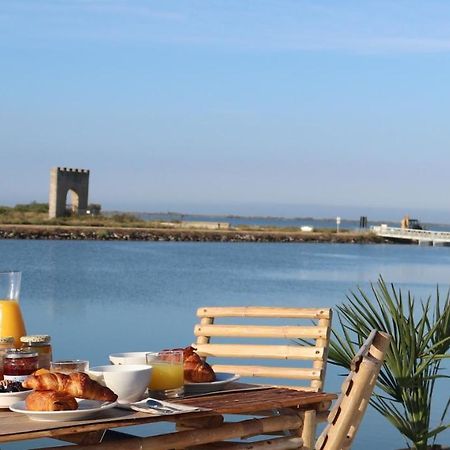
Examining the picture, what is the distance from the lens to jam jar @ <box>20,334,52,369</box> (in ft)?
7.28

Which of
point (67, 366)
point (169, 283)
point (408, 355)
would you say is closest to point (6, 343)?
point (67, 366)

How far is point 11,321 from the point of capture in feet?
7.61

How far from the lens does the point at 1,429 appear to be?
175 centimetres

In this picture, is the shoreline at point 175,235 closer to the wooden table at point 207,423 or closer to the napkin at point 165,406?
the wooden table at point 207,423

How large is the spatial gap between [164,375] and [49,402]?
34 cm

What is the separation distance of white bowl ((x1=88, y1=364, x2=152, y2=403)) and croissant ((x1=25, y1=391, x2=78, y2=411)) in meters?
0.16

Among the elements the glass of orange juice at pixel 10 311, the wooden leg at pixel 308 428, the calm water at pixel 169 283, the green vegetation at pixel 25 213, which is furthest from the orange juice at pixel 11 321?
the green vegetation at pixel 25 213

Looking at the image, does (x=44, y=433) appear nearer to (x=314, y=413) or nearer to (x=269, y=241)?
(x=314, y=413)

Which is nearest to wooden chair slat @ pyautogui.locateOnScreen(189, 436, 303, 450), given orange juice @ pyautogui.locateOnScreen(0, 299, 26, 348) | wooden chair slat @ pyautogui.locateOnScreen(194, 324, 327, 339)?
orange juice @ pyautogui.locateOnScreen(0, 299, 26, 348)

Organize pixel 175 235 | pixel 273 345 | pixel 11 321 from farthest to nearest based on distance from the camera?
pixel 175 235 → pixel 273 345 → pixel 11 321

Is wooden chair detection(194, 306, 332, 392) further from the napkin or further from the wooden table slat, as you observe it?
the napkin

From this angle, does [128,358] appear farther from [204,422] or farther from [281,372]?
[281,372]

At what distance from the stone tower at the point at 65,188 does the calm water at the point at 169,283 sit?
6.04 m

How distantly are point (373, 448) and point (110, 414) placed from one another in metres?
4.62
